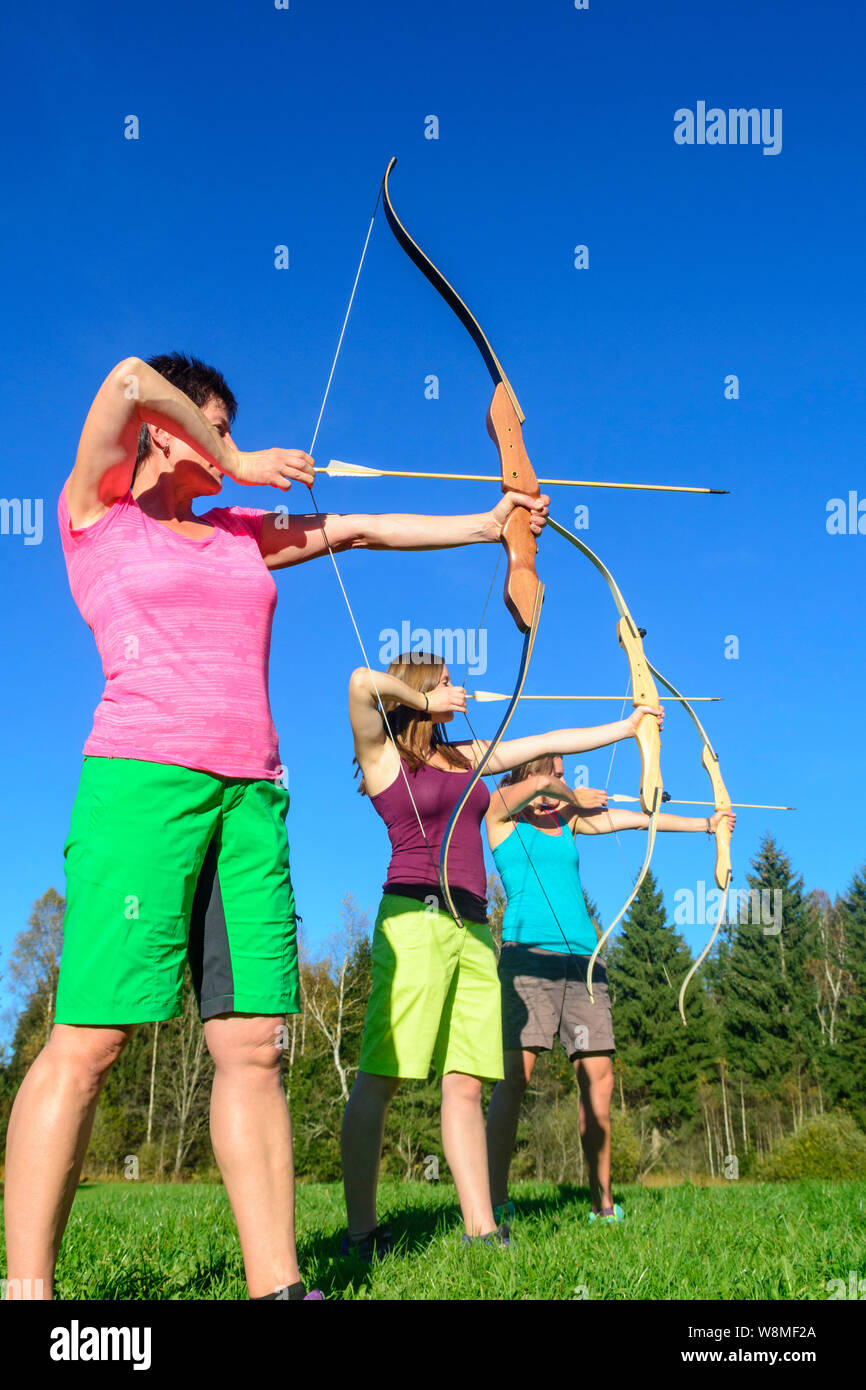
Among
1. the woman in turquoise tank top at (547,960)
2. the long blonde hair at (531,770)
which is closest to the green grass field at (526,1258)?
the woman in turquoise tank top at (547,960)

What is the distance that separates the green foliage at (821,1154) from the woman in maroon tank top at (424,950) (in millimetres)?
17353

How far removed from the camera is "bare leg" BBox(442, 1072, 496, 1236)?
2.75m

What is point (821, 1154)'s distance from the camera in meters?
18.2

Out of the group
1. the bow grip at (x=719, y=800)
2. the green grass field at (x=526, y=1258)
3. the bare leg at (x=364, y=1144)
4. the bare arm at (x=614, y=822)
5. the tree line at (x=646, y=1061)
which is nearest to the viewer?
the green grass field at (x=526, y=1258)

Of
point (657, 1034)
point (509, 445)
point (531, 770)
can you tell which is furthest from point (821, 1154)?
point (509, 445)

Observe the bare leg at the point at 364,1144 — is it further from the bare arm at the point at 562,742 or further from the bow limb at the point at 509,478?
the bare arm at the point at 562,742

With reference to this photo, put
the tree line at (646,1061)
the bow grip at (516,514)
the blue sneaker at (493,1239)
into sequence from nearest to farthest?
1. the bow grip at (516,514)
2. the blue sneaker at (493,1239)
3. the tree line at (646,1061)

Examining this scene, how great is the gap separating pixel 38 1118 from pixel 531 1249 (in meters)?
1.51

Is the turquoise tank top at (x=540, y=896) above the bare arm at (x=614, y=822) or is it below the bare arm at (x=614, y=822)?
below

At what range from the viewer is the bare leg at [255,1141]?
1.80 meters

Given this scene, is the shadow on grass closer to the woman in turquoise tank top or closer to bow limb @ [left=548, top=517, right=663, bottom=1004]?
the woman in turquoise tank top

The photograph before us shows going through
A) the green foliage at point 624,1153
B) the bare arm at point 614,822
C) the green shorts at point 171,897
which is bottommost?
the green foliage at point 624,1153

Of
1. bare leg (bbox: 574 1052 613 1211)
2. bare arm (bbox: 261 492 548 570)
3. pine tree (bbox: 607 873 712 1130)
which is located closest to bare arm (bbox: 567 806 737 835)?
bare leg (bbox: 574 1052 613 1211)

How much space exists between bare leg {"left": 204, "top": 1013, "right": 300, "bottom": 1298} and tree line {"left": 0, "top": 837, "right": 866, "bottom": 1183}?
66.0 feet
